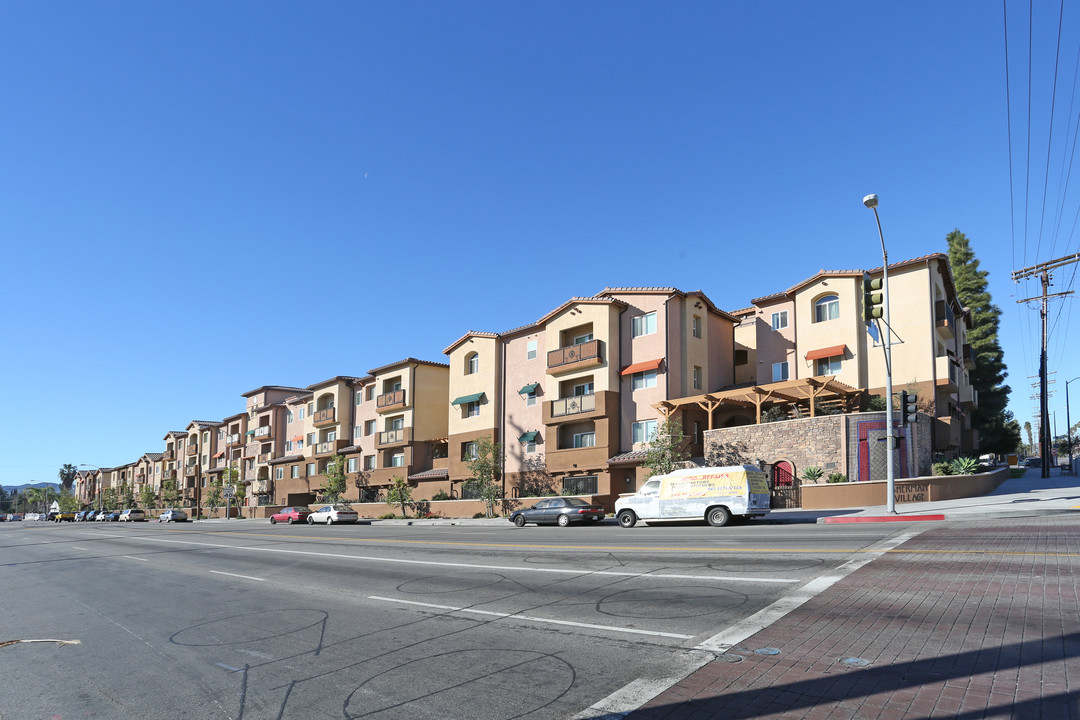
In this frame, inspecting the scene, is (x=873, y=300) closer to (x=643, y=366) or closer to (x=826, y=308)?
(x=826, y=308)

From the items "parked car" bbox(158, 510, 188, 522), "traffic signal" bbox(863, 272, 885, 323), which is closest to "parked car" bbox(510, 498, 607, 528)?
"traffic signal" bbox(863, 272, 885, 323)

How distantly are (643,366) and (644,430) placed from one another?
365cm

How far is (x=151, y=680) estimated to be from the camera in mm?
7355

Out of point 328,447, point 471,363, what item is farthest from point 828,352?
point 328,447

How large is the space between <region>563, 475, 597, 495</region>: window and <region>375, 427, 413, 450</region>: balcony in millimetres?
18264

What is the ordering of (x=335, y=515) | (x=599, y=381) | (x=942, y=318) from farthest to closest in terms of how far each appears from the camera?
(x=335, y=515)
(x=599, y=381)
(x=942, y=318)

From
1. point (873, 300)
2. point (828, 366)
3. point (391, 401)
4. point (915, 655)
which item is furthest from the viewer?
point (391, 401)

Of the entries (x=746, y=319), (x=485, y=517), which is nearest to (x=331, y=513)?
(x=485, y=517)

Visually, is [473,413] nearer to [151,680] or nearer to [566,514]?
[566,514]

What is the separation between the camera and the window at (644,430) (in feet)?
126

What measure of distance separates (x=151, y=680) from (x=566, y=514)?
23.1 m

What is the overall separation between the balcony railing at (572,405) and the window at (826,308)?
13.1m

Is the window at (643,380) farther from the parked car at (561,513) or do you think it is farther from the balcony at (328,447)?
the balcony at (328,447)

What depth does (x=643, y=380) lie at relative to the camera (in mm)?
39375
